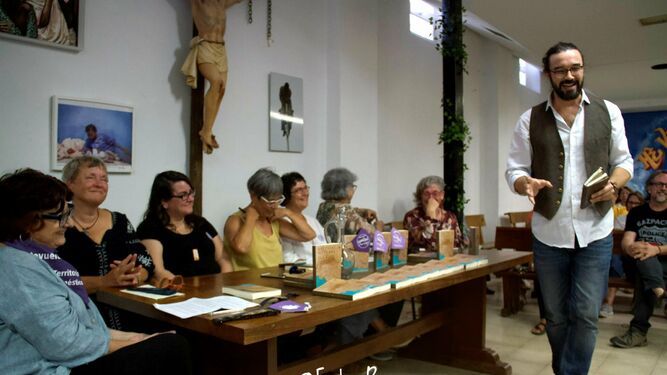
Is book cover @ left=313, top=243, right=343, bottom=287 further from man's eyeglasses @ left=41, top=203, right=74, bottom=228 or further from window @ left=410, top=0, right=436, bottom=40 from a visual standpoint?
window @ left=410, top=0, right=436, bottom=40

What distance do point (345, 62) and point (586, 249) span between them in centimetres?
317

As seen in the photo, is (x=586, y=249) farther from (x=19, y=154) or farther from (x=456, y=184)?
(x=19, y=154)

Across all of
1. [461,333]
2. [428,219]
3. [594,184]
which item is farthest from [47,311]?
[428,219]

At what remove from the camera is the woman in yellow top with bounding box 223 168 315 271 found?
9.74 ft

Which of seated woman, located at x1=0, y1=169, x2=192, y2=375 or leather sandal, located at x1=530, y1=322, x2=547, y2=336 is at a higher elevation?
seated woman, located at x1=0, y1=169, x2=192, y2=375

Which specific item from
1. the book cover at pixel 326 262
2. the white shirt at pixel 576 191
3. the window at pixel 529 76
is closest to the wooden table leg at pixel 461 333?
the white shirt at pixel 576 191

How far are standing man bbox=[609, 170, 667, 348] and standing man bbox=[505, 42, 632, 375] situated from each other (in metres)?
1.76

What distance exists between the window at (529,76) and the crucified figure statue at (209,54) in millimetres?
6693

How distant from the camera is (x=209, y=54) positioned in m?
3.56

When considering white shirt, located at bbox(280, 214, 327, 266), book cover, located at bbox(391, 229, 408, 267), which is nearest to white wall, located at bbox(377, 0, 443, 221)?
white shirt, located at bbox(280, 214, 327, 266)

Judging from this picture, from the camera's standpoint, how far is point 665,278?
3.83m

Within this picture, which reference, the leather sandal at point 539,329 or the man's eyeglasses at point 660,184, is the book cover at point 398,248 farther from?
the man's eyeglasses at point 660,184

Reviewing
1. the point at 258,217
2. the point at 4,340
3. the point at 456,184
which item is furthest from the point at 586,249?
the point at 456,184

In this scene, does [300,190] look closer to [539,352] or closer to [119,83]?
[119,83]
